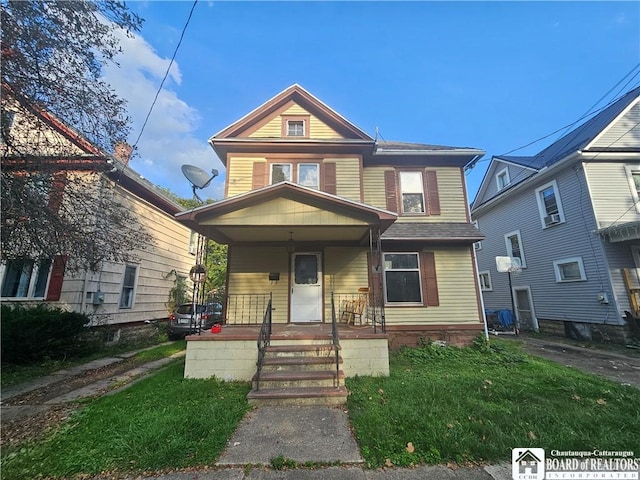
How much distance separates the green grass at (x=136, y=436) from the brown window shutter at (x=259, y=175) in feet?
18.4

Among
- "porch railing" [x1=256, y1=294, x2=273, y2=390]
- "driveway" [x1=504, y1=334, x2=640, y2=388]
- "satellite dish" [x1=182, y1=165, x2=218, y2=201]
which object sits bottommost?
"driveway" [x1=504, y1=334, x2=640, y2=388]

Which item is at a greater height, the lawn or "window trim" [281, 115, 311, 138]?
"window trim" [281, 115, 311, 138]

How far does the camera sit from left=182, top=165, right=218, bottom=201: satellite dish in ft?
26.4

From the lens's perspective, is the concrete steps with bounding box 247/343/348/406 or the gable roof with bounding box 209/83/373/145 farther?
the gable roof with bounding box 209/83/373/145

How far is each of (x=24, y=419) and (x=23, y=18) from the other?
19.2ft

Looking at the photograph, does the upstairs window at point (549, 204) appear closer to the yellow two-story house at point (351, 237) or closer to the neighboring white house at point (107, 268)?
the yellow two-story house at point (351, 237)

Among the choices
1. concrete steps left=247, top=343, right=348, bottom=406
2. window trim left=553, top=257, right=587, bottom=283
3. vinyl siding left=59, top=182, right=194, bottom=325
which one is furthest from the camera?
window trim left=553, top=257, right=587, bottom=283

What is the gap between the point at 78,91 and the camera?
475cm

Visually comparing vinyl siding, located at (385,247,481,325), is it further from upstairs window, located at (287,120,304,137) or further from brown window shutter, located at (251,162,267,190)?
upstairs window, located at (287,120,304,137)

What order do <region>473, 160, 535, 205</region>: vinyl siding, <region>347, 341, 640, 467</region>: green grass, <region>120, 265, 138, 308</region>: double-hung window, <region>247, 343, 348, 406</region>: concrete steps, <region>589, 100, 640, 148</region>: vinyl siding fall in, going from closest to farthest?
1. <region>347, 341, 640, 467</region>: green grass
2. <region>247, 343, 348, 406</region>: concrete steps
3. <region>120, 265, 138, 308</region>: double-hung window
4. <region>589, 100, 640, 148</region>: vinyl siding
5. <region>473, 160, 535, 205</region>: vinyl siding

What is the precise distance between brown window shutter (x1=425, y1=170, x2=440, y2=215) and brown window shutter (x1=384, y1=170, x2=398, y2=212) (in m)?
1.06

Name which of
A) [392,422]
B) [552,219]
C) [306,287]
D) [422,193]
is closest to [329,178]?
[422,193]

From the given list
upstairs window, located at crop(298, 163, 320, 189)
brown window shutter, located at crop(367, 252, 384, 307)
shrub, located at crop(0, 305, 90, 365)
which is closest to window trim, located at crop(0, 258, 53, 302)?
shrub, located at crop(0, 305, 90, 365)

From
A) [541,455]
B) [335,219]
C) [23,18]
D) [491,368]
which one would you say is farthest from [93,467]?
[491,368]
